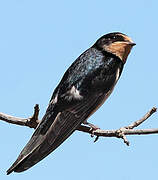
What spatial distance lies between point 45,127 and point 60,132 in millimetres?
154

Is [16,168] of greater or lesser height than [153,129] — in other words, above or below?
below

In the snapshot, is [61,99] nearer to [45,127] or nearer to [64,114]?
[64,114]

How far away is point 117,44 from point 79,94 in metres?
0.99

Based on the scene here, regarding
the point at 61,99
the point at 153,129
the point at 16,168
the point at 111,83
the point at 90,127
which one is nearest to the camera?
the point at 153,129

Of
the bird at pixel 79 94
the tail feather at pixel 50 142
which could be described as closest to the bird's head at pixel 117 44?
the bird at pixel 79 94

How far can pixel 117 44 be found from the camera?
6496 millimetres

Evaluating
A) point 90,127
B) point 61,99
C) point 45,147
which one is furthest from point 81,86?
point 45,147

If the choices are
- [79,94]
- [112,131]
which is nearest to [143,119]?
[112,131]

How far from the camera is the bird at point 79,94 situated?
16.3ft

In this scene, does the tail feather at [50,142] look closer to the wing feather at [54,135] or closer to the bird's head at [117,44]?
the wing feather at [54,135]

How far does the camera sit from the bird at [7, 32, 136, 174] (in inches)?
196

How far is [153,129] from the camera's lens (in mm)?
4203

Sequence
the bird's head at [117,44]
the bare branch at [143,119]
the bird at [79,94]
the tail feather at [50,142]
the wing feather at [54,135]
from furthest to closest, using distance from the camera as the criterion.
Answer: the bird's head at [117,44] → the bird at [79,94] → the wing feather at [54,135] → the tail feather at [50,142] → the bare branch at [143,119]

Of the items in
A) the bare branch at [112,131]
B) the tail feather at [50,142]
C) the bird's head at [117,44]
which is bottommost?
the tail feather at [50,142]
